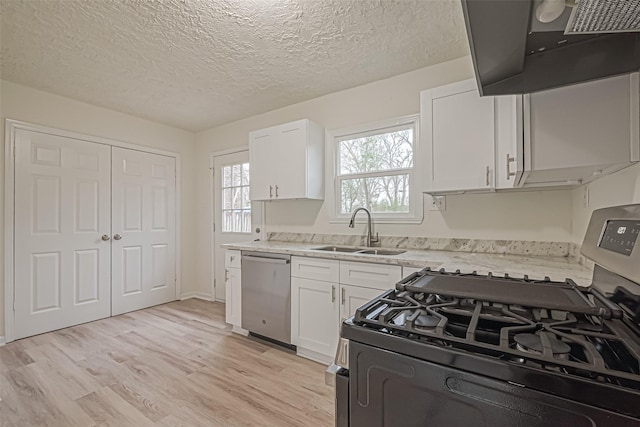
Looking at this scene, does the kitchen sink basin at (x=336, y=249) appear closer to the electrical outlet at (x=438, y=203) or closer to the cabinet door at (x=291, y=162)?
the cabinet door at (x=291, y=162)

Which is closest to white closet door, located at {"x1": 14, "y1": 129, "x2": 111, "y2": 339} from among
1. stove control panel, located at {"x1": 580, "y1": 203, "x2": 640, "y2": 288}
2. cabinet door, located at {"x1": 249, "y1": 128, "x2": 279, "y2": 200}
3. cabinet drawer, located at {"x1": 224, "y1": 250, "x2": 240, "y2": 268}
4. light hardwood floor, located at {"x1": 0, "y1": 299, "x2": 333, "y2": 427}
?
light hardwood floor, located at {"x1": 0, "y1": 299, "x2": 333, "y2": 427}

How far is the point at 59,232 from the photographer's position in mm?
3225

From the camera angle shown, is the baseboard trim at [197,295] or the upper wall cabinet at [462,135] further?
the baseboard trim at [197,295]

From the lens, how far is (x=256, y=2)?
186 cm

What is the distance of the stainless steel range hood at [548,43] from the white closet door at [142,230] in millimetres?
4136

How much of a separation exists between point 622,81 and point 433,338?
125cm

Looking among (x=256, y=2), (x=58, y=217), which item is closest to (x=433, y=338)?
(x=256, y=2)

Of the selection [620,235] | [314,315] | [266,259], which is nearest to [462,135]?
[620,235]

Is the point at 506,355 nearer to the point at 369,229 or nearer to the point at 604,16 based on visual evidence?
the point at 604,16

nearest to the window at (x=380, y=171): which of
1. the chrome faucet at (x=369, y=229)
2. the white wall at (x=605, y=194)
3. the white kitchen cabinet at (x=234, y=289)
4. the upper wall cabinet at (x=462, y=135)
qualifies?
the chrome faucet at (x=369, y=229)

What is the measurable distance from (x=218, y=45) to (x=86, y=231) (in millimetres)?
2687

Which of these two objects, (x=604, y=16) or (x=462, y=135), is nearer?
(x=604, y=16)

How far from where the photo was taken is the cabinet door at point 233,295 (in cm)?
305

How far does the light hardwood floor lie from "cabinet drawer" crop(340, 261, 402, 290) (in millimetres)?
779
